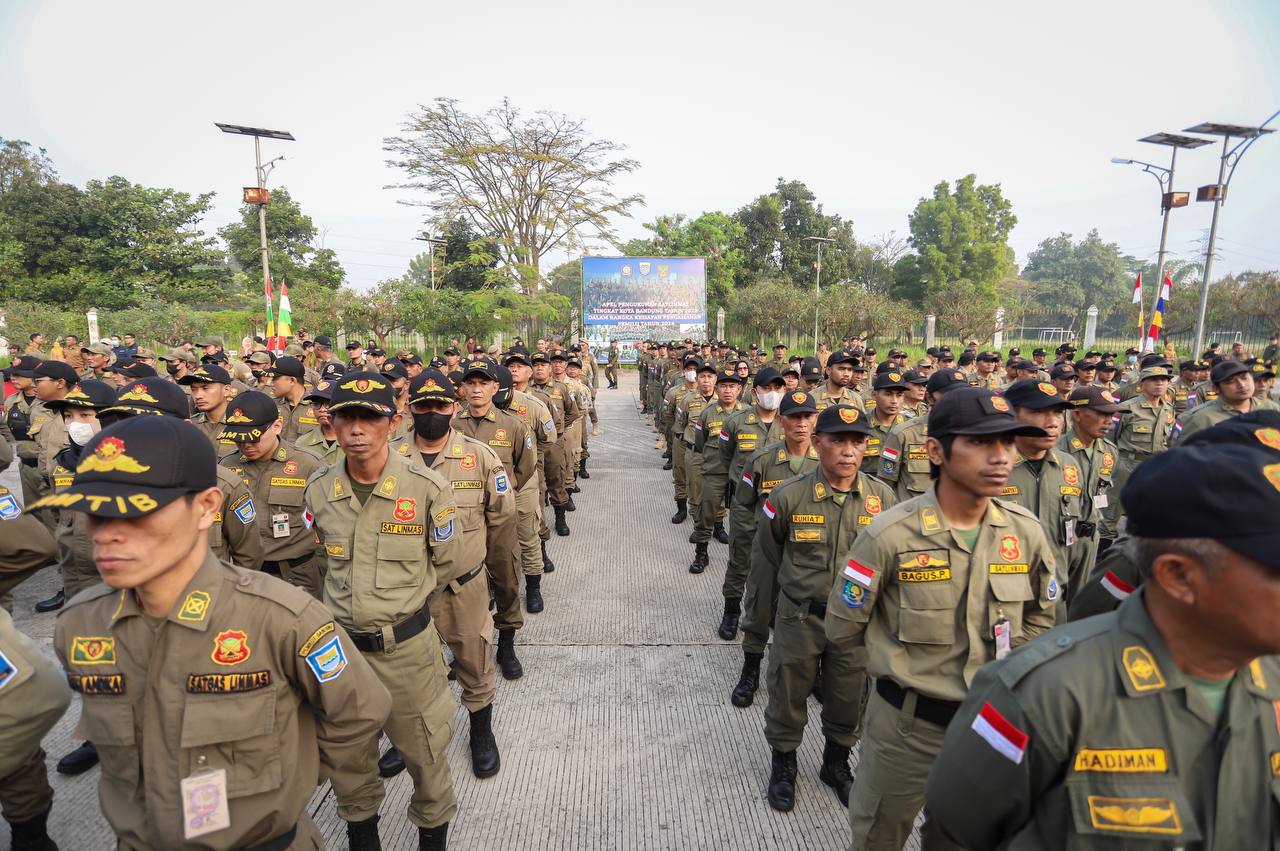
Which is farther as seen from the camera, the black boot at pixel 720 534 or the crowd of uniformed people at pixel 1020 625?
the black boot at pixel 720 534

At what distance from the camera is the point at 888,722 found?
7.80 ft

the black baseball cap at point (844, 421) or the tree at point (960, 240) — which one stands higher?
the tree at point (960, 240)

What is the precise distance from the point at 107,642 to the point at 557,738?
8.97 ft

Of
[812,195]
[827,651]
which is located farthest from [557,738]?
[812,195]

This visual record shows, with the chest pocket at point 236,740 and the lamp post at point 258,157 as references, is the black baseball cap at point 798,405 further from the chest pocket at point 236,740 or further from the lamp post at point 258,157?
the lamp post at point 258,157

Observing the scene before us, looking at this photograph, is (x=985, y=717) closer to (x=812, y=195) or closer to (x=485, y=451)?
(x=485, y=451)

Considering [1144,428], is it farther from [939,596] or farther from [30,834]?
[30,834]

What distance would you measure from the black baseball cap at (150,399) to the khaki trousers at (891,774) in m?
3.87

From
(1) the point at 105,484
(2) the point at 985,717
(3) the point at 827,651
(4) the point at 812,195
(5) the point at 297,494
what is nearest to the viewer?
(2) the point at 985,717

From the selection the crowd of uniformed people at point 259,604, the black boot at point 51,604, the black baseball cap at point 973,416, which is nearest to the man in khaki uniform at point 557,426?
the crowd of uniformed people at point 259,604

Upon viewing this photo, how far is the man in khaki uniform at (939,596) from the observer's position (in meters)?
2.29

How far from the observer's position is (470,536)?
12.2 ft

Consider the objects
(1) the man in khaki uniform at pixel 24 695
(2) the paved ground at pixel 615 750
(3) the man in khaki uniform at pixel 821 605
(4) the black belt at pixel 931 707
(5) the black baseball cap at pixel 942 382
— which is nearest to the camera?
(1) the man in khaki uniform at pixel 24 695

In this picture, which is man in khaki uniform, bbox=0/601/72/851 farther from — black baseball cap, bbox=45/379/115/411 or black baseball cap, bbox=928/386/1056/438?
black baseball cap, bbox=928/386/1056/438
